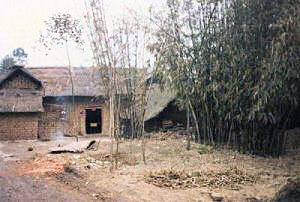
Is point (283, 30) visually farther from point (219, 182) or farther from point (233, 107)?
point (219, 182)

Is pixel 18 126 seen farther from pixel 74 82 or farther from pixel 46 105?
pixel 74 82

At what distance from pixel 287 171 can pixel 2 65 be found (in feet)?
85.2

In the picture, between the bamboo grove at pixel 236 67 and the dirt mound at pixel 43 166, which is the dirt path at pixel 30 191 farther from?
the bamboo grove at pixel 236 67

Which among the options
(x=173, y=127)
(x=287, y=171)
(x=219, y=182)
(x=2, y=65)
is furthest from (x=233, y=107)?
(x=2, y=65)

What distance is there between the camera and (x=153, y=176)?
614 centimetres

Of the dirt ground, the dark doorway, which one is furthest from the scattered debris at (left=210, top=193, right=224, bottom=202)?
the dark doorway

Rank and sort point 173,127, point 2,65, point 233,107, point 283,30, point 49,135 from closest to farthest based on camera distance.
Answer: point 283,30 < point 233,107 < point 173,127 < point 49,135 < point 2,65

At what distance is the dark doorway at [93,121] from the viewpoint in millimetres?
18156

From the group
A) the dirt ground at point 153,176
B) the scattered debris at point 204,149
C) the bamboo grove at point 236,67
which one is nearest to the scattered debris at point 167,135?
the bamboo grove at point 236,67

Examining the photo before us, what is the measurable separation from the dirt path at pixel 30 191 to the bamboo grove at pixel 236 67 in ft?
12.5

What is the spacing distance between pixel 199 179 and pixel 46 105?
40.0 feet

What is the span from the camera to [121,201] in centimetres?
513

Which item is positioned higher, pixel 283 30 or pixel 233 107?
pixel 283 30

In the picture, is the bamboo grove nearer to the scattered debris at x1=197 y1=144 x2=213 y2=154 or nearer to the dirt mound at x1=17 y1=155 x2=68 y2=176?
the scattered debris at x1=197 y1=144 x2=213 y2=154
